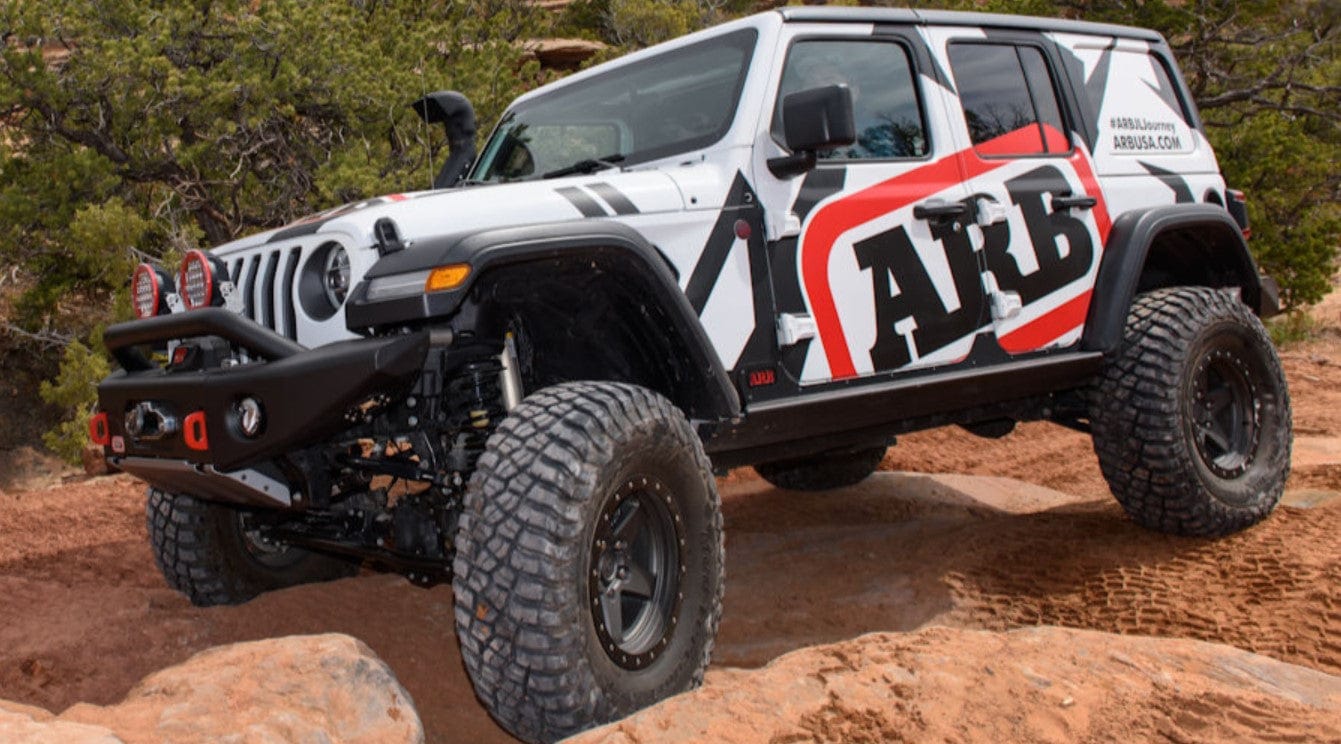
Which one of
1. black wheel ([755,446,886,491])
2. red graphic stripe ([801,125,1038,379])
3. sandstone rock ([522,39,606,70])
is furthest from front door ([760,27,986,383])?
sandstone rock ([522,39,606,70])

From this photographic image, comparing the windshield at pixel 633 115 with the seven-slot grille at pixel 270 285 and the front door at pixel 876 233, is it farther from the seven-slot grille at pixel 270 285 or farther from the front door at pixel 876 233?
the seven-slot grille at pixel 270 285

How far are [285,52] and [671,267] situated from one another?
777 centimetres

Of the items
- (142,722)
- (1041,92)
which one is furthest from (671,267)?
(1041,92)

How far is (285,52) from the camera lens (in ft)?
31.5

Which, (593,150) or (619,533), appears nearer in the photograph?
(619,533)

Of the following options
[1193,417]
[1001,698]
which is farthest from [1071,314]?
[1001,698]

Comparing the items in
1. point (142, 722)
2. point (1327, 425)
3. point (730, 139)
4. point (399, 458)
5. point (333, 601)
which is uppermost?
point (730, 139)

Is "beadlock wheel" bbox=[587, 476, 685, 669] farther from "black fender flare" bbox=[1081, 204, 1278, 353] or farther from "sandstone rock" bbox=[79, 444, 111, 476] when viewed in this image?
"sandstone rock" bbox=[79, 444, 111, 476]

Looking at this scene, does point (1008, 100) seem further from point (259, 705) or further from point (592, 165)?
point (259, 705)

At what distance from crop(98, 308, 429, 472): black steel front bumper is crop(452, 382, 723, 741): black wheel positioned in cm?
33

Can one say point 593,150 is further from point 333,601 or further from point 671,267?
point 333,601

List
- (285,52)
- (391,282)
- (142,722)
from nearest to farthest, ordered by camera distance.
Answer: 1. (142,722)
2. (391,282)
3. (285,52)

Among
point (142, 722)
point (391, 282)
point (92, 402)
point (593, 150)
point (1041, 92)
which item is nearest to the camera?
point (142, 722)

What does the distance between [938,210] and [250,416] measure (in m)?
2.33
